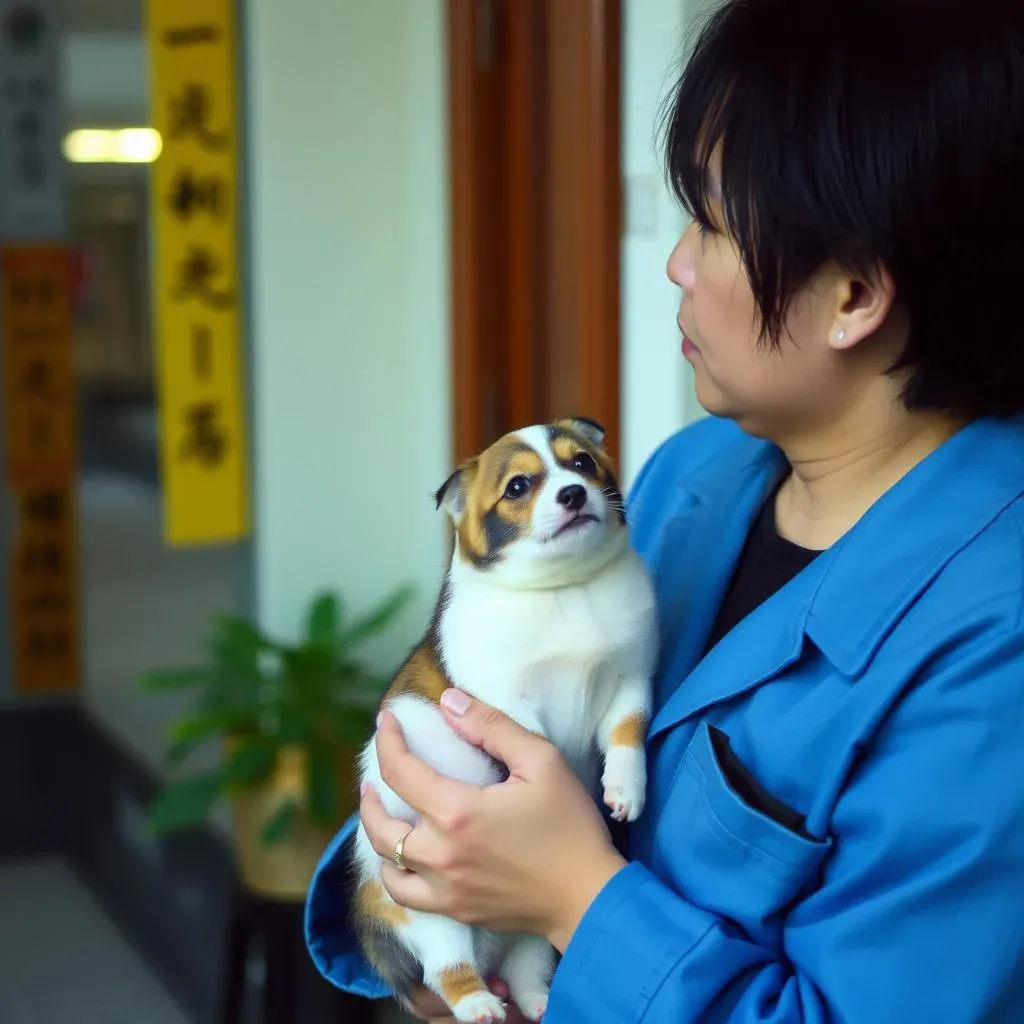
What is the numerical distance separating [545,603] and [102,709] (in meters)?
3.63

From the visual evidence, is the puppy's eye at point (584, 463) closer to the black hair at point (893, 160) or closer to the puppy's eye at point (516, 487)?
the puppy's eye at point (516, 487)

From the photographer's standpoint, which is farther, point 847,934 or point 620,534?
point 620,534

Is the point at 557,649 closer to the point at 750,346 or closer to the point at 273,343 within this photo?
the point at 750,346

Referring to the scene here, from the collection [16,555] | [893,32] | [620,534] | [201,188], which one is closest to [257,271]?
[201,188]

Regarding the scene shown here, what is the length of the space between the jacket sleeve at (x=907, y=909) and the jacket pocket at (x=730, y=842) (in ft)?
0.07

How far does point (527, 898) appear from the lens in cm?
97

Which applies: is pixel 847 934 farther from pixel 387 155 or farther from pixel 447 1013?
pixel 387 155

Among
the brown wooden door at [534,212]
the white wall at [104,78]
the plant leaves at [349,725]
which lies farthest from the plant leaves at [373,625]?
the white wall at [104,78]

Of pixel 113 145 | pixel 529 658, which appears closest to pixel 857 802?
pixel 529 658

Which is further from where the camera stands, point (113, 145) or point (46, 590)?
point (46, 590)

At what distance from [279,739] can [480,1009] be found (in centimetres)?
176

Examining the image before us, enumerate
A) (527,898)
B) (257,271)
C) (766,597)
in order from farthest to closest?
(257,271), (766,597), (527,898)

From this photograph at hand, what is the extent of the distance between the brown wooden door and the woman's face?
4.43ft

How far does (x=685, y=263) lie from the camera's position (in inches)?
40.8
